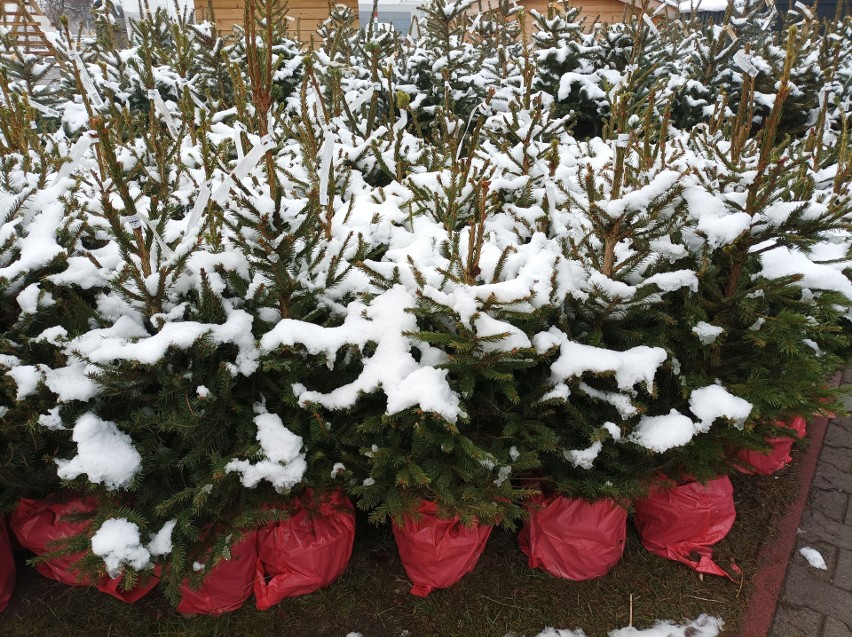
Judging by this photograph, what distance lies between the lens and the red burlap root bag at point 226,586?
2.22 meters

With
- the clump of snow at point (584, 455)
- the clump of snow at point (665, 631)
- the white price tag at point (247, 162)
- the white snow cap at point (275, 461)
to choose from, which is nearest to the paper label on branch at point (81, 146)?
the white price tag at point (247, 162)

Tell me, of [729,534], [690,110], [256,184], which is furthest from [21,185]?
[690,110]

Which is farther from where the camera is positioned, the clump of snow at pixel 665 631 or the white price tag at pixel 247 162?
the clump of snow at pixel 665 631

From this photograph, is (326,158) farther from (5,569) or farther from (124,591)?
(5,569)

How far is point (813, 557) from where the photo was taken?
2.65 m

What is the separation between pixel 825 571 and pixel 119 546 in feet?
10.1

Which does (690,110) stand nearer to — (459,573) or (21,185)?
(459,573)

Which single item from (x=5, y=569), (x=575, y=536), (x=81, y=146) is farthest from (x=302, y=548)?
(x=81, y=146)

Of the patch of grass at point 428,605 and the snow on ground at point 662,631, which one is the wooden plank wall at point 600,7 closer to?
the patch of grass at point 428,605

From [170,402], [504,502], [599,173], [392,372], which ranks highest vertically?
[599,173]

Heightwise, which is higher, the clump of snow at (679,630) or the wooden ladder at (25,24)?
the wooden ladder at (25,24)

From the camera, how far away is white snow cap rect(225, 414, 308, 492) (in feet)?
6.48

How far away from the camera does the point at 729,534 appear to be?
277cm

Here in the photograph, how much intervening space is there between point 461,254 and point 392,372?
580 mm
